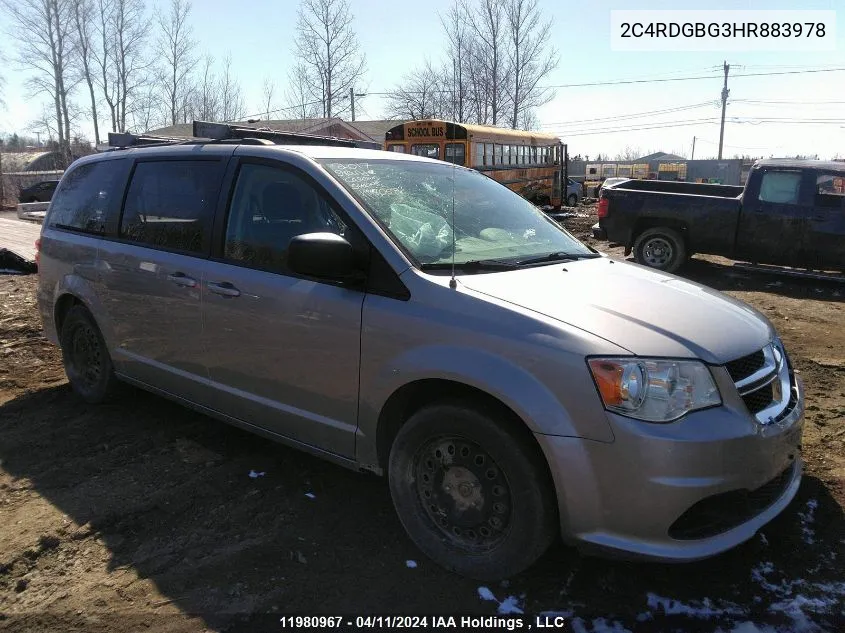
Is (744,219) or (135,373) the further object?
(744,219)

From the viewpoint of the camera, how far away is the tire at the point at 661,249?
1061 cm

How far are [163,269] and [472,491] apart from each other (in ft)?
7.60

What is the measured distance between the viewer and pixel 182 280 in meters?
3.65

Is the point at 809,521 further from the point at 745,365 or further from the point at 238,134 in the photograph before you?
the point at 238,134

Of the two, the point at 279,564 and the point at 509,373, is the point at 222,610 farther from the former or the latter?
the point at 509,373

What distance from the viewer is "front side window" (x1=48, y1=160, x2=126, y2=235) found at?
14.4 feet

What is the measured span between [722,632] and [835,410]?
2.84 meters

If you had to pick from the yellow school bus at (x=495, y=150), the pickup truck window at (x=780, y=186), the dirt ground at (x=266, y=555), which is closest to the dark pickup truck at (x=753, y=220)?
the pickup truck window at (x=780, y=186)

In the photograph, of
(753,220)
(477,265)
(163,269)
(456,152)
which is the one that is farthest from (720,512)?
(456,152)

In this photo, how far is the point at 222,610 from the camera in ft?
8.41

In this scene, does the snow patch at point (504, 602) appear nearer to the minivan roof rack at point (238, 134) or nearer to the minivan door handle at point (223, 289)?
the minivan door handle at point (223, 289)

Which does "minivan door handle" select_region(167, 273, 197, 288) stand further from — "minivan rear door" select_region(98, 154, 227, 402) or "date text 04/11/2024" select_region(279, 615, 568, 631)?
"date text 04/11/2024" select_region(279, 615, 568, 631)

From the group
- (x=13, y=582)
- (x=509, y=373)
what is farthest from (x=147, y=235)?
(x=509, y=373)

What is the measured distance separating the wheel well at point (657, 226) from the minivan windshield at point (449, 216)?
7518 mm
